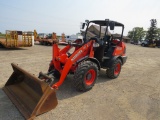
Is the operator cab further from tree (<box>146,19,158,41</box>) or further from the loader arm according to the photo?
tree (<box>146,19,158,41</box>)

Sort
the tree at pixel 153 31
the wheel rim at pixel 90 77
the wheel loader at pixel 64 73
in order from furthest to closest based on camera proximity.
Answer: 1. the tree at pixel 153 31
2. the wheel rim at pixel 90 77
3. the wheel loader at pixel 64 73

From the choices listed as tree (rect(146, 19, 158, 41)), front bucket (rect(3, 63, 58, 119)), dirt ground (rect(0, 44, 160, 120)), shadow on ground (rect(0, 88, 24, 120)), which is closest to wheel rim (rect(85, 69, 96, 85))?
dirt ground (rect(0, 44, 160, 120))

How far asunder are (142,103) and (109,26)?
2.62m

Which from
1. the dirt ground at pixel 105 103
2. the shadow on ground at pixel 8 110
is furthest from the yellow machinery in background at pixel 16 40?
the shadow on ground at pixel 8 110

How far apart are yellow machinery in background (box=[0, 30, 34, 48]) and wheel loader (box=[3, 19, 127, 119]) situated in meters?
8.92

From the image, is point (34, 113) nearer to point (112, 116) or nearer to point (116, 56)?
point (112, 116)

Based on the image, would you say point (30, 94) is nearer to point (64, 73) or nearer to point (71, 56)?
point (64, 73)

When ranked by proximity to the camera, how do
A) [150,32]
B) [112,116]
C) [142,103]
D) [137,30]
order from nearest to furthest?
[112,116] → [142,103] → [150,32] → [137,30]

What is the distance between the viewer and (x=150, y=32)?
54.5m

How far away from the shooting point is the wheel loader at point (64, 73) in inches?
149

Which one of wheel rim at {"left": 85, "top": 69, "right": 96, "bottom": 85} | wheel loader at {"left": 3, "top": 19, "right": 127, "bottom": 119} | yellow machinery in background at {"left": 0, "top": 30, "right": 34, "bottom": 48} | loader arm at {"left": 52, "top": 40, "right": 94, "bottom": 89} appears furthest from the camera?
yellow machinery in background at {"left": 0, "top": 30, "right": 34, "bottom": 48}

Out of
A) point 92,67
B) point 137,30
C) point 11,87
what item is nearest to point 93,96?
point 92,67

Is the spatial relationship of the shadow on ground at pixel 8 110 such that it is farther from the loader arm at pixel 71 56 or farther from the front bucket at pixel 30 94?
the loader arm at pixel 71 56

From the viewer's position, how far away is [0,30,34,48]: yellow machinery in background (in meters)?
13.9
